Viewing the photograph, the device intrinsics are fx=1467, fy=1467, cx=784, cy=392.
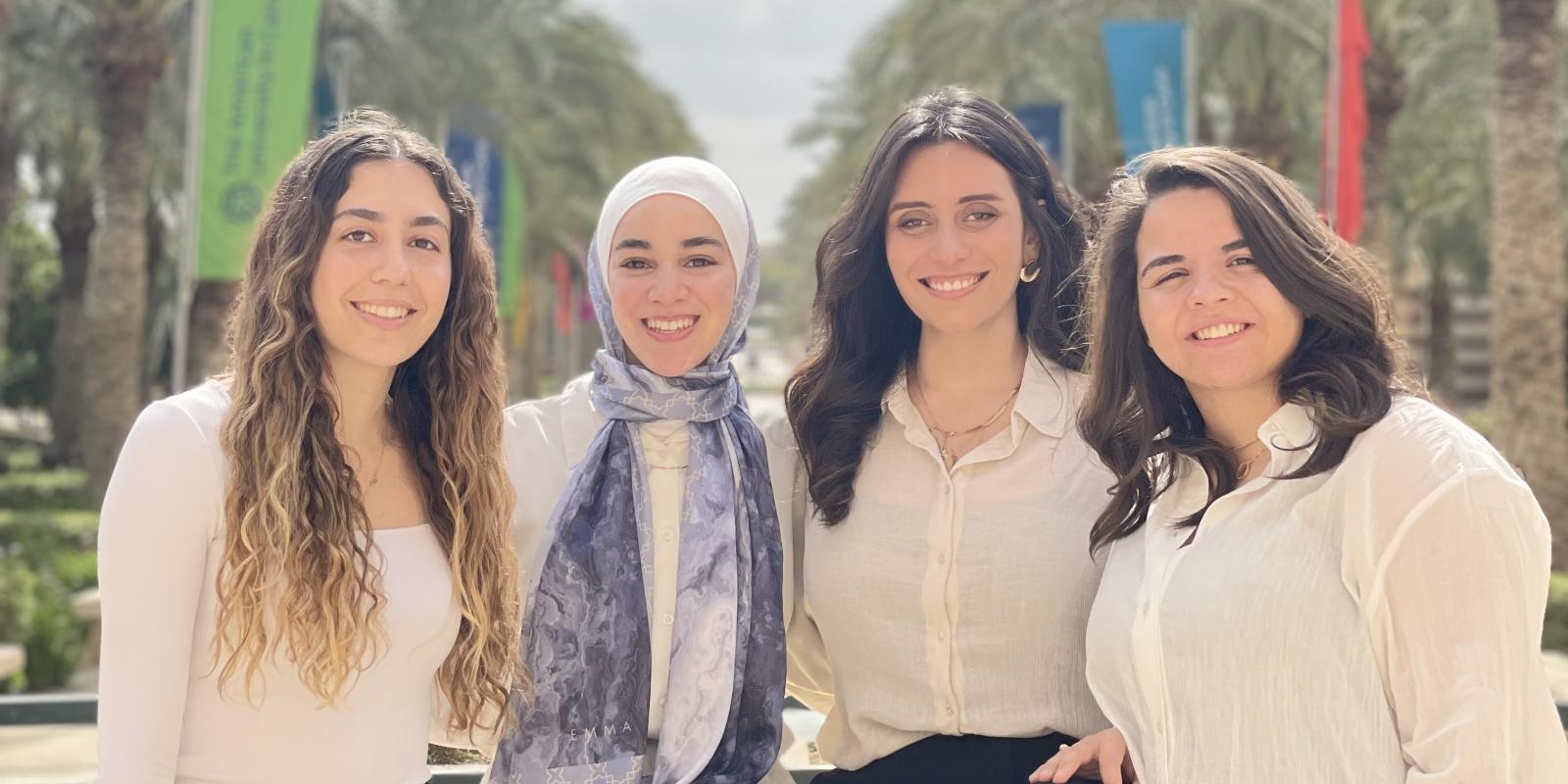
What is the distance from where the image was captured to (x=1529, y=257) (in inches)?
440

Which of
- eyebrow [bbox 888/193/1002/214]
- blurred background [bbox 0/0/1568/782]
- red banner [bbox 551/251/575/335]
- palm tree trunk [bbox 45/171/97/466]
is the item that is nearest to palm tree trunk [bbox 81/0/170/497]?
blurred background [bbox 0/0/1568/782]

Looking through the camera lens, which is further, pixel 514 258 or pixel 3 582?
pixel 514 258

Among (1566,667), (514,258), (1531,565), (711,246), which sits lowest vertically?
(1566,667)

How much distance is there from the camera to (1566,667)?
8.09 m

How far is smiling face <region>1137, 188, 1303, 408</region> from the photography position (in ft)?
7.86

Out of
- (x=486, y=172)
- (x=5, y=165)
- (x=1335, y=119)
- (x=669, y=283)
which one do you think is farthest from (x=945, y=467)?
(x=5, y=165)

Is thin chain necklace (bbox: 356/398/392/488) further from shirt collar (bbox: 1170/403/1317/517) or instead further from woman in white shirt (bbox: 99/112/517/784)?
shirt collar (bbox: 1170/403/1317/517)

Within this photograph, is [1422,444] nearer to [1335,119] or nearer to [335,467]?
[335,467]

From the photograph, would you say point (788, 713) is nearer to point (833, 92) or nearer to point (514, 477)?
point (514, 477)

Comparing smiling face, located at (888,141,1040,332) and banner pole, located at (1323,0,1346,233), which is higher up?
banner pole, located at (1323,0,1346,233)

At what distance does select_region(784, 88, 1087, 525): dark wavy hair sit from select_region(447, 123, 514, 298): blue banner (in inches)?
587

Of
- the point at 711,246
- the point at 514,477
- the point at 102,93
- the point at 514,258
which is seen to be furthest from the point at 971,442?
the point at 514,258

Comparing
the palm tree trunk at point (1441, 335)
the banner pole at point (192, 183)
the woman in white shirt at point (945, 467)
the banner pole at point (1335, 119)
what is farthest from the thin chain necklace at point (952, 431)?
the palm tree trunk at point (1441, 335)

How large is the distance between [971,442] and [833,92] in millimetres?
30642
